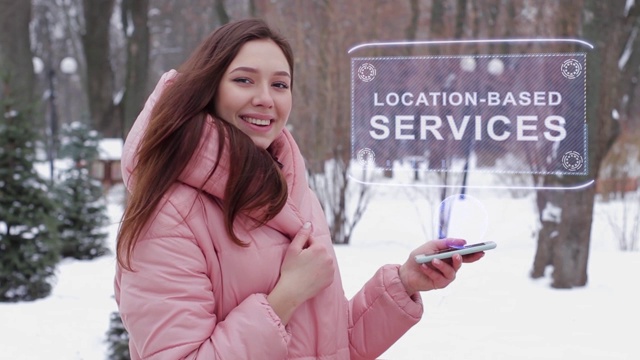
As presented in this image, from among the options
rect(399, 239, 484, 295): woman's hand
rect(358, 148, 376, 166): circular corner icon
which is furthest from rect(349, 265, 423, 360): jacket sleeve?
rect(358, 148, 376, 166): circular corner icon

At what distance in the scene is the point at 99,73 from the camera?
7.46m

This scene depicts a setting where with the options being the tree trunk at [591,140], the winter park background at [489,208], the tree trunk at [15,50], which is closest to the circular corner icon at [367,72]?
the winter park background at [489,208]

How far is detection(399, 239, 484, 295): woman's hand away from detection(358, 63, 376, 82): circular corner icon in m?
1.33

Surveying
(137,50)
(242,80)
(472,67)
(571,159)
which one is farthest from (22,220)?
(242,80)

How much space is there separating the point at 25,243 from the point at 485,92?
14.9ft

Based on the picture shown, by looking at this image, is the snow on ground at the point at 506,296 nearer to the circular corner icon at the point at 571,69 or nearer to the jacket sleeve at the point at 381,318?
the circular corner icon at the point at 571,69

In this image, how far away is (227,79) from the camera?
60.0 inches

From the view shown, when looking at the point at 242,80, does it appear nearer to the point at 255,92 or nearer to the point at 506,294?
the point at 255,92

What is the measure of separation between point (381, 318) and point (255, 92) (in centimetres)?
68

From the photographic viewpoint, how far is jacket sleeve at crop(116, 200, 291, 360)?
1353 millimetres

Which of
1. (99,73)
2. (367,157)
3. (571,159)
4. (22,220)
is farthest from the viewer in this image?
(99,73)

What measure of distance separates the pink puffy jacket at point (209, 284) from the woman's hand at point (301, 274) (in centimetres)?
2

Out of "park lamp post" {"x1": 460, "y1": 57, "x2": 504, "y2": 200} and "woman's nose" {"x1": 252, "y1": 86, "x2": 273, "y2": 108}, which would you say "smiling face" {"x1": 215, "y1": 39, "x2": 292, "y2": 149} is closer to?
"woman's nose" {"x1": 252, "y1": 86, "x2": 273, "y2": 108}

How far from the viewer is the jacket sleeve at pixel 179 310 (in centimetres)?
135
